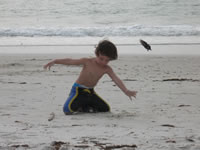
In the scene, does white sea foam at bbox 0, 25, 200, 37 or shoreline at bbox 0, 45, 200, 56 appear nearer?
shoreline at bbox 0, 45, 200, 56

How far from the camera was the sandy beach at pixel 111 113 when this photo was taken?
2844 mm

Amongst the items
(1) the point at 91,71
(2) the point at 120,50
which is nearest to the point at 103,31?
(2) the point at 120,50

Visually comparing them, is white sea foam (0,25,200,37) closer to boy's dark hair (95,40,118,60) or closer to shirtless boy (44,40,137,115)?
shirtless boy (44,40,137,115)

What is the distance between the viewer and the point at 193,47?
10.5m

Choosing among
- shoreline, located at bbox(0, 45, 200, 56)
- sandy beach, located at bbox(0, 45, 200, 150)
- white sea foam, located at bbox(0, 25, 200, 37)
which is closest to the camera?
sandy beach, located at bbox(0, 45, 200, 150)

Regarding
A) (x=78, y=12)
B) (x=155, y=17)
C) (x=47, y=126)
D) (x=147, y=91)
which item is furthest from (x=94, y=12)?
(x=47, y=126)

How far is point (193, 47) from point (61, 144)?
817cm

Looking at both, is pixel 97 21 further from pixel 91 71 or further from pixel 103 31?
pixel 91 71

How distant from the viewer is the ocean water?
13.2 m

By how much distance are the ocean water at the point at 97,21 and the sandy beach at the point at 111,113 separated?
16.5 ft

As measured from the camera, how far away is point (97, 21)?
1814 centimetres

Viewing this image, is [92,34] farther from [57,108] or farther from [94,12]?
[57,108]

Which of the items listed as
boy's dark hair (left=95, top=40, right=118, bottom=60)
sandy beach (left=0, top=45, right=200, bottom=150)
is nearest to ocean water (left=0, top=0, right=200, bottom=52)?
sandy beach (left=0, top=45, right=200, bottom=150)

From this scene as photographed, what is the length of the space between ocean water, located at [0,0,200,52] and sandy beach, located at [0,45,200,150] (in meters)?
5.04
